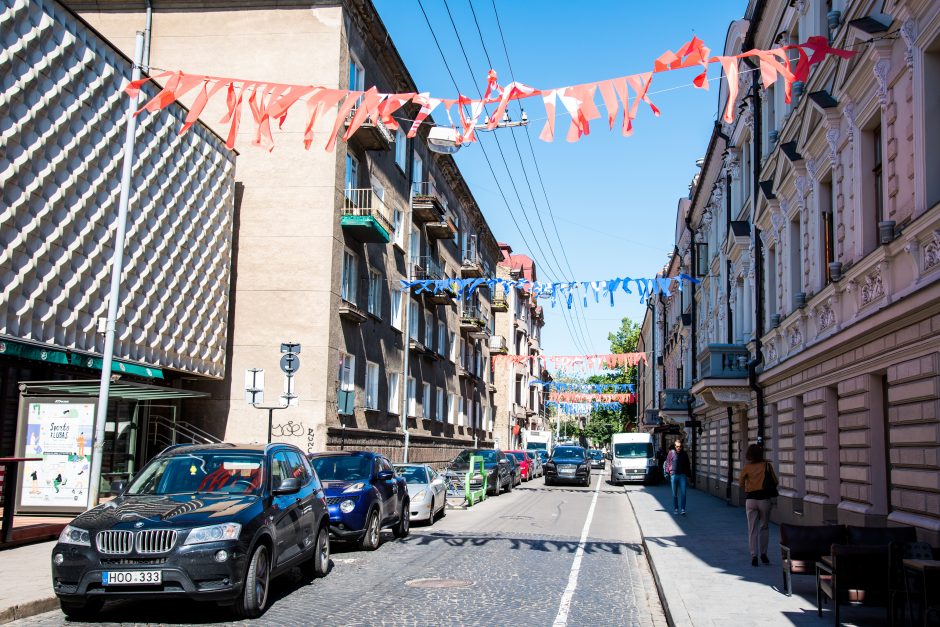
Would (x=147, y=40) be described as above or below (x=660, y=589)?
above

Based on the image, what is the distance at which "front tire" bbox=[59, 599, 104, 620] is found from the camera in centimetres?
815

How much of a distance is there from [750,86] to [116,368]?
17714 mm

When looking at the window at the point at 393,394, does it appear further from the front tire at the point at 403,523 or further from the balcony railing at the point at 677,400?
the balcony railing at the point at 677,400

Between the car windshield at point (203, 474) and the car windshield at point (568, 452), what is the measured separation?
30.0 metres

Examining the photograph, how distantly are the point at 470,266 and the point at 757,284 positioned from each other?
77.8ft

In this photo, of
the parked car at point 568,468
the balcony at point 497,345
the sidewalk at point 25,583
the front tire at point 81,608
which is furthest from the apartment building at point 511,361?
the front tire at point 81,608

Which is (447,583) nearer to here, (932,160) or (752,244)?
(932,160)

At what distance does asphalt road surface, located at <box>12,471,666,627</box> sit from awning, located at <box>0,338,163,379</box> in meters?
6.66

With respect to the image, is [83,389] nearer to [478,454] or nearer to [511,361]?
A: [478,454]

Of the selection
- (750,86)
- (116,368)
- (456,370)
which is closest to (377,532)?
(116,368)

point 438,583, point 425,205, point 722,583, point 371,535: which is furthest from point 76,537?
point 425,205

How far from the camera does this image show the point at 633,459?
41.5 metres

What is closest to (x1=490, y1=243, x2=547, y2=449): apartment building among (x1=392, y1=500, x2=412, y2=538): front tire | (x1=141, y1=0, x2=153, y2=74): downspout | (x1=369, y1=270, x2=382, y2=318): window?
(x1=369, y1=270, x2=382, y2=318): window

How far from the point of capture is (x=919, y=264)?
10484mm
